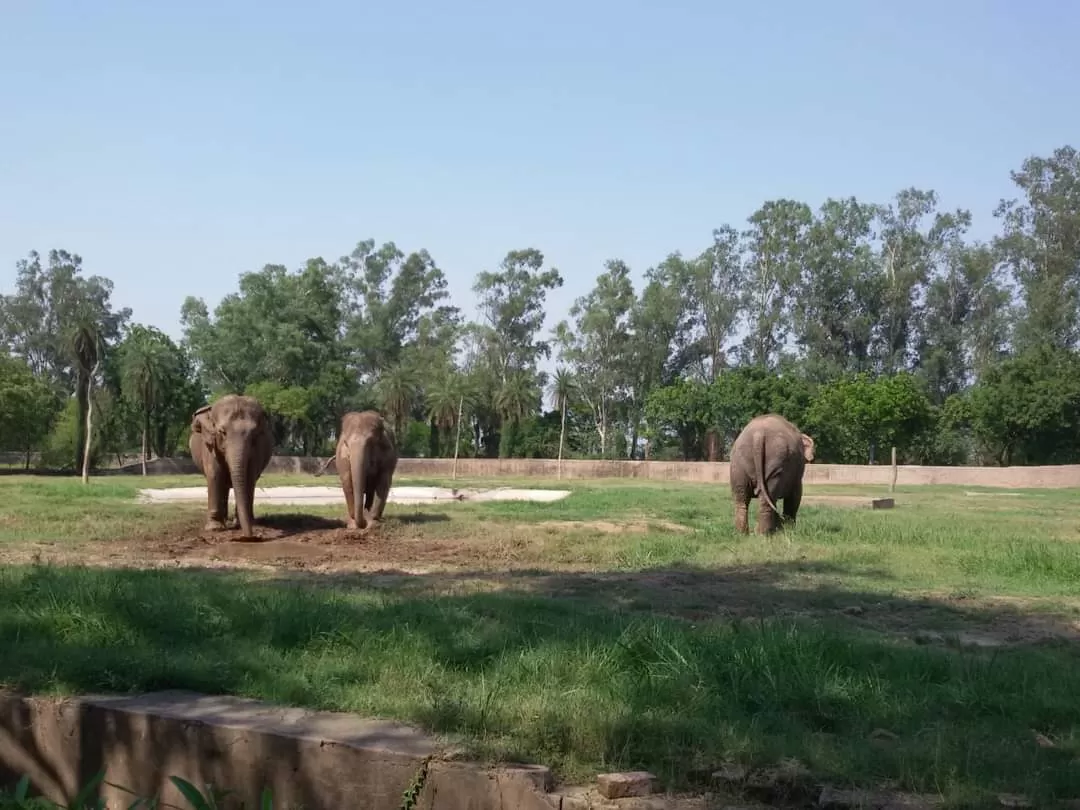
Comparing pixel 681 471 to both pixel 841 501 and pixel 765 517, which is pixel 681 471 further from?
pixel 765 517

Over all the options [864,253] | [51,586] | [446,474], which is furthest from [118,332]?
[51,586]

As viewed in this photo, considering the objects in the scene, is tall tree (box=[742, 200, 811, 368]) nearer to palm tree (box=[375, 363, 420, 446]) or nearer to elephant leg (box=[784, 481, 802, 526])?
palm tree (box=[375, 363, 420, 446])

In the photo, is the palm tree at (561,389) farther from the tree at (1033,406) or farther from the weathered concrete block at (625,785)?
the weathered concrete block at (625,785)

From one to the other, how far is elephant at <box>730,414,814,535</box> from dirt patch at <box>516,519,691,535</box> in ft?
3.80

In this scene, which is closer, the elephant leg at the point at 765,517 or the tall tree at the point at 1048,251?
the elephant leg at the point at 765,517

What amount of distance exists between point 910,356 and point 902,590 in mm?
65507

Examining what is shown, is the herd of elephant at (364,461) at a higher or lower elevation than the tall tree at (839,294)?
lower

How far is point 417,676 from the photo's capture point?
6641 mm

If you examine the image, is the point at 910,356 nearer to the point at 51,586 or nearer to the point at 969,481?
the point at 969,481

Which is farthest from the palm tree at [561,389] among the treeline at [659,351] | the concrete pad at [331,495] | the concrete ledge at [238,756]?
the concrete ledge at [238,756]

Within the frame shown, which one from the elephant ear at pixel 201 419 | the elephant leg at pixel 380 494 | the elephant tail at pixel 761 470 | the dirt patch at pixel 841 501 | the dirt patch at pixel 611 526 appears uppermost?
the elephant ear at pixel 201 419

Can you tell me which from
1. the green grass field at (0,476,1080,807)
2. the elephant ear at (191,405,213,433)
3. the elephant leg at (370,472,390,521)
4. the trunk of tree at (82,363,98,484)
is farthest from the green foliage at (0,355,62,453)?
the green grass field at (0,476,1080,807)

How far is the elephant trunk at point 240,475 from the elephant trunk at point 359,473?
158cm

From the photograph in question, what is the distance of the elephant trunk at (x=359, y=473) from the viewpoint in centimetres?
1786
